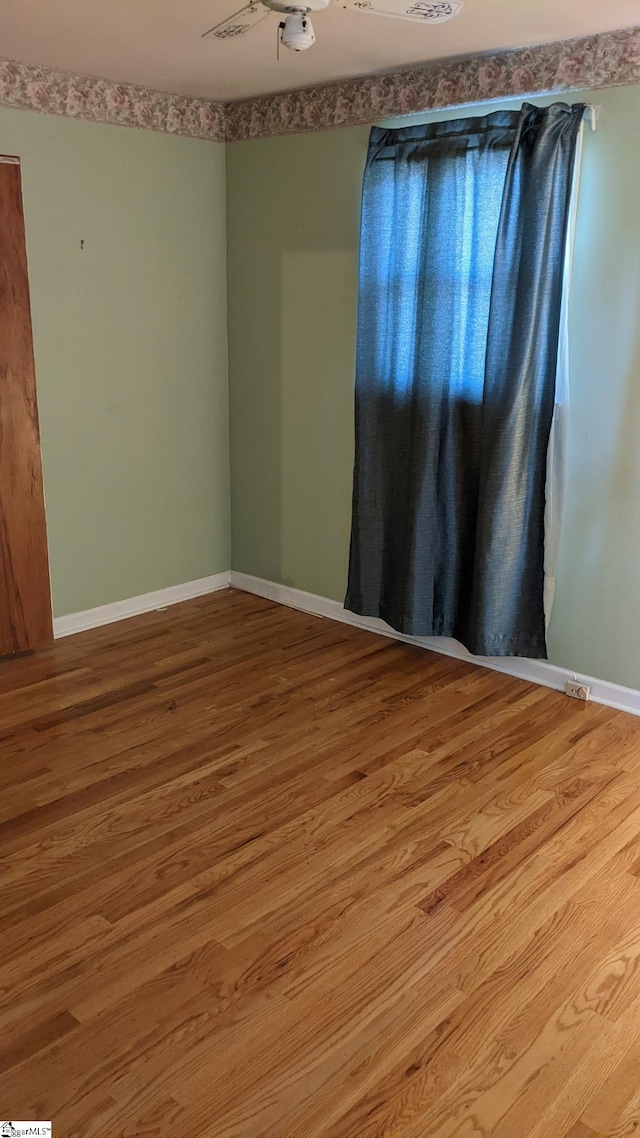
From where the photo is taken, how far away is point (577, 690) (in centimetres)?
349

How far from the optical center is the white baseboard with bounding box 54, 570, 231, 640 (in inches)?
163

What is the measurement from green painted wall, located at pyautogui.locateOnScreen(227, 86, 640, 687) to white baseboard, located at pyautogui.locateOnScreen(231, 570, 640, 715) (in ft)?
0.18

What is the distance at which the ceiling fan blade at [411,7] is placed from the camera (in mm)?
2174

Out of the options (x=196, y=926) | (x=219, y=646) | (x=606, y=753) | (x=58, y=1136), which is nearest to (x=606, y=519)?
(x=606, y=753)

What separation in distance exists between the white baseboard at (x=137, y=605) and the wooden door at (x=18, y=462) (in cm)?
16

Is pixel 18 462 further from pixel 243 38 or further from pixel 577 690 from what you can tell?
pixel 577 690

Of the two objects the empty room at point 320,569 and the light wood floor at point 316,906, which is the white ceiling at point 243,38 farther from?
the light wood floor at point 316,906

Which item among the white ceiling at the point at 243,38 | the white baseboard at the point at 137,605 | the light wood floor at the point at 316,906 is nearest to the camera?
the light wood floor at the point at 316,906

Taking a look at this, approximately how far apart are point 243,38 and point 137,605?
254 cm

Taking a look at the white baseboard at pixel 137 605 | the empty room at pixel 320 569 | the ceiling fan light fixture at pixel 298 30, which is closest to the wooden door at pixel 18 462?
the empty room at pixel 320 569

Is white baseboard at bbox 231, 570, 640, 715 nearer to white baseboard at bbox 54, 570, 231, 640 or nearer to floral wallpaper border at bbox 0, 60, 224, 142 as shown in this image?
white baseboard at bbox 54, 570, 231, 640

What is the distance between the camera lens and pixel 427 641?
3.99 metres

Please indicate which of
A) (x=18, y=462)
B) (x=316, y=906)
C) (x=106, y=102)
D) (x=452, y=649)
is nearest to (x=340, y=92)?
(x=106, y=102)

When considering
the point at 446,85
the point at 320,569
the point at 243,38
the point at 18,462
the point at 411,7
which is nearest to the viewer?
the point at 411,7
